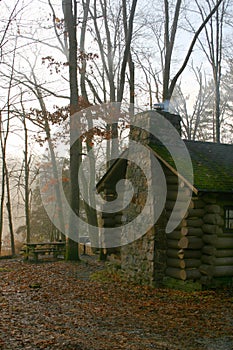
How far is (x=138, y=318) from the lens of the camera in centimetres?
878

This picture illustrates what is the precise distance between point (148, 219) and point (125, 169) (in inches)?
132

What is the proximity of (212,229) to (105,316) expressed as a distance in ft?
15.5

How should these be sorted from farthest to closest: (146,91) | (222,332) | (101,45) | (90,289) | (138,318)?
(146,91) < (101,45) < (90,289) < (138,318) < (222,332)

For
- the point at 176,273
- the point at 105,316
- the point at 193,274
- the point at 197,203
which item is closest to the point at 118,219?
the point at 176,273

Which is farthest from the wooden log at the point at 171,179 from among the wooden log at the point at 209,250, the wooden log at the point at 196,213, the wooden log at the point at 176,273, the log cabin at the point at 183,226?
the wooden log at the point at 176,273

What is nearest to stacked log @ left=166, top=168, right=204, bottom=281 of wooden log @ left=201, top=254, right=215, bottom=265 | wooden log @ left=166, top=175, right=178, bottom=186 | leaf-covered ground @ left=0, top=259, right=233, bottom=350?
wooden log @ left=201, top=254, right=215, bottom=265

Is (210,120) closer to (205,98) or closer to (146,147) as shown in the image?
(205,98)

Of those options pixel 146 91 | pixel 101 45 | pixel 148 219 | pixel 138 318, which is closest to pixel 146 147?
pixel 148 219

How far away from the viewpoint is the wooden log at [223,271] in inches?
473

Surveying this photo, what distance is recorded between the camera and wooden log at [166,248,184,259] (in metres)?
12.1

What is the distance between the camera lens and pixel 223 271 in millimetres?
12141

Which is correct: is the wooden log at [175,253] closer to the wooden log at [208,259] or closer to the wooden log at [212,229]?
the wooden log at [208,259]

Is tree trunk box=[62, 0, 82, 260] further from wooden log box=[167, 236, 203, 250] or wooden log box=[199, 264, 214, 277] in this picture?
wooden log box=[199, 264, 214, 277]

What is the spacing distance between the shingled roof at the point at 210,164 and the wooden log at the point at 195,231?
1380 millimetres
